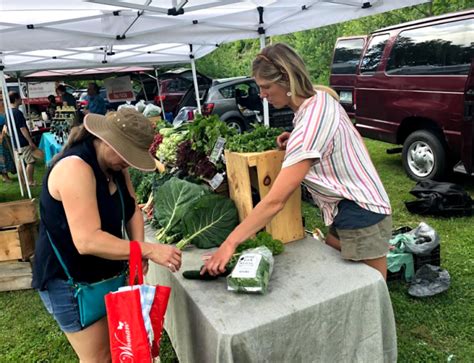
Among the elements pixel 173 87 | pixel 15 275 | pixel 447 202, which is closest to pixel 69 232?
pixel 15 275

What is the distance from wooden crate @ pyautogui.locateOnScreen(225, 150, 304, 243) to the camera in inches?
89.6

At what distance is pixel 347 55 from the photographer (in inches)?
367

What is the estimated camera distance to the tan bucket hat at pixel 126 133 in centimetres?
168

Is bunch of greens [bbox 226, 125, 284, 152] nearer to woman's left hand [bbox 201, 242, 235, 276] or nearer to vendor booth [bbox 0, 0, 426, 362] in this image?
vendor booth [bbox 0, 0, 426, 362]

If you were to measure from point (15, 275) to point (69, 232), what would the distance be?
292cm

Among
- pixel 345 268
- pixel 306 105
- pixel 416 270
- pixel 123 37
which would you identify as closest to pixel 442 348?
pixel 416 270

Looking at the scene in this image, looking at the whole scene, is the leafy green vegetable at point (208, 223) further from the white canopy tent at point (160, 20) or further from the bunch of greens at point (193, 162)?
the white canopy tent at point (160, 20)

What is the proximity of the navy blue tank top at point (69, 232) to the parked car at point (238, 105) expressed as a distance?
861 cm

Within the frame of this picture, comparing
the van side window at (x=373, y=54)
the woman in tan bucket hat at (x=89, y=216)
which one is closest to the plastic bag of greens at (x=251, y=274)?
the woman in tan bucket hat at (x=89, y=216)

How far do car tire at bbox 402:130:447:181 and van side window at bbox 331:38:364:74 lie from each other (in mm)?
3346

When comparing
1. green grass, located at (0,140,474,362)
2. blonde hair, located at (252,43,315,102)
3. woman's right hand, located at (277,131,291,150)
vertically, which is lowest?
green grass, located at (0,140,474,362)

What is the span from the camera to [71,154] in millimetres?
1669

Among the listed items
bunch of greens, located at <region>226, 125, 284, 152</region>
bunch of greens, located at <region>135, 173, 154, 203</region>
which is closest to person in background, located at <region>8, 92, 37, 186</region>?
bunch of greens, located at <region>135, 173, 154, 203</region>

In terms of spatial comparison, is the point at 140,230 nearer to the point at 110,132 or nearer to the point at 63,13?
the point at 110,132
